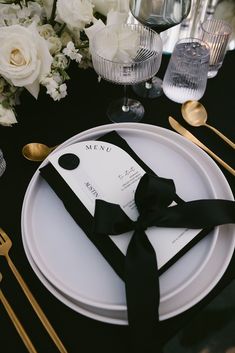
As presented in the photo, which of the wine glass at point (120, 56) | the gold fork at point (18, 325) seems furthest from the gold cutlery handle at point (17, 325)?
the wine glass at point (120, 56)

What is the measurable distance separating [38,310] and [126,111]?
1.24 ft

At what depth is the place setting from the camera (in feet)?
1.30

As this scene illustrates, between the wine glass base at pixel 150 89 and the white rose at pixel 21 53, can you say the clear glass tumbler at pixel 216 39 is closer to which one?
the wine glass base at pixel 150 89

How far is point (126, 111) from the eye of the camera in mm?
645

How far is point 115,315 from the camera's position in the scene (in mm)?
396

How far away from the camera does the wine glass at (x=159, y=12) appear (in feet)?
2.06

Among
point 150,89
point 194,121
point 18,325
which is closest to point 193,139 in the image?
point 194,121

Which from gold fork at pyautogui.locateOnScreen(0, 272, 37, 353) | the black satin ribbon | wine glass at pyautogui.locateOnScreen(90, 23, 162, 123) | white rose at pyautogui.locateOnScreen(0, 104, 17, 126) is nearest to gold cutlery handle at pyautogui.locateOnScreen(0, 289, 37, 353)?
gold fork at pyautogui.locateOnScreen(0, 272, 37, 353)

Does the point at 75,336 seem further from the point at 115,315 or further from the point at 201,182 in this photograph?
the point at 201,182

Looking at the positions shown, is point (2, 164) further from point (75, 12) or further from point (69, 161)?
point (75, 12)

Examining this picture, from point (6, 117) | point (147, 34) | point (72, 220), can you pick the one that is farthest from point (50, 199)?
point (147, 34)

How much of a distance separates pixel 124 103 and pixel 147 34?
13 centimetres

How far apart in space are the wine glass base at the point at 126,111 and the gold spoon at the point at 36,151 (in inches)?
5.5

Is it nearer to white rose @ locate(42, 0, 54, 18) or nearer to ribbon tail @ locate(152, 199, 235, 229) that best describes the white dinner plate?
ribbon tail @ locate(152, 199, 235, 229)
